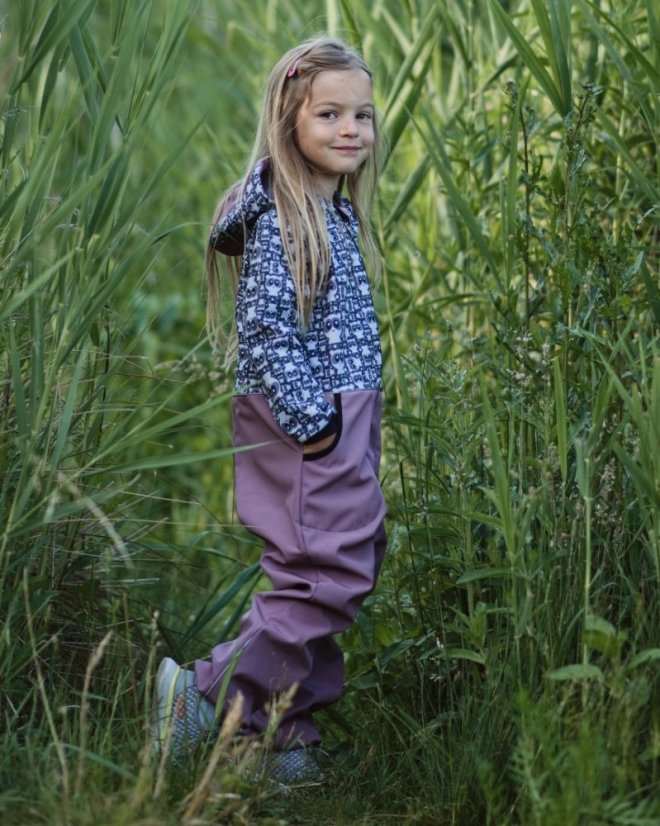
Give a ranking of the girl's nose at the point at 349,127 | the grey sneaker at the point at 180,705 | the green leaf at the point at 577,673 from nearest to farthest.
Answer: the green leaf at the point at 577,673, the grey sneaker at the point at 180,705, the girl's nose at the point at 349,127

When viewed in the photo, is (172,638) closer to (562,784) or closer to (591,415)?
(591,415)

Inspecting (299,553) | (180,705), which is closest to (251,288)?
(299,553)

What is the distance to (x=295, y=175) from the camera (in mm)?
2238

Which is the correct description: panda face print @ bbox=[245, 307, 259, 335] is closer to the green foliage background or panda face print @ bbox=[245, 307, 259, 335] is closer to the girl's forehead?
the green foliage background

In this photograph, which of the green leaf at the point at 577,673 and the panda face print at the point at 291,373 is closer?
the green leaf at the point at 577,673

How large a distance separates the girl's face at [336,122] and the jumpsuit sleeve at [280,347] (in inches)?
→ 6.5

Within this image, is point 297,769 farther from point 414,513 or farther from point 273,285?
point 273,285

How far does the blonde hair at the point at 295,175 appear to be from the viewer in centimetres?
216

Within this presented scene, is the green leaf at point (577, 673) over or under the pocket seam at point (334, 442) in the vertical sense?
under

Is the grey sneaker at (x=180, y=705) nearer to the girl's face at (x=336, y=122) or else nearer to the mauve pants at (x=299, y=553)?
the mauve pants at (x=299, y=553)

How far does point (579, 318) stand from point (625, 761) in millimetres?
849

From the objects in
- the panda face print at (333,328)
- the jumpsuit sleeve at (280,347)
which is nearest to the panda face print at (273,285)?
the jumpsuit sleeve at (280,347)

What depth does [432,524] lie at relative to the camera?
2355 mm

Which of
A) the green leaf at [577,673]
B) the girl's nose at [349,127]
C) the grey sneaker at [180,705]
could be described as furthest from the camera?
the girl's nose at [349,127]
